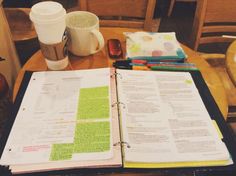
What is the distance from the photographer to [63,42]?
2.59 ft

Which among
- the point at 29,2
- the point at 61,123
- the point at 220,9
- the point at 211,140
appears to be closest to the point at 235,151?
the point at 211,140

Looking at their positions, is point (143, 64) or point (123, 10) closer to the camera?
point (143, 64)

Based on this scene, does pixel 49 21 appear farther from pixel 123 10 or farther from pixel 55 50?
pixel 123 10

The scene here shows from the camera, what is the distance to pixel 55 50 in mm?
783

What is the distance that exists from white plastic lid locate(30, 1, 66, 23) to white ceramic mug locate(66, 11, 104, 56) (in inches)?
3.6

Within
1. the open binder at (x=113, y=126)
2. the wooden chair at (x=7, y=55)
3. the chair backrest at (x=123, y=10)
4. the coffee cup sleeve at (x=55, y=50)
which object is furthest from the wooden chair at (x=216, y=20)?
Answer: the wooden chair at (x=7, y=55)

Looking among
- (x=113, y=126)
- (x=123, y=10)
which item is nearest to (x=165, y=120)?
(x=113, y=126)

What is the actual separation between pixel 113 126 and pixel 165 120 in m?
0.14

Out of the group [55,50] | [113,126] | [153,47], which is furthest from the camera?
[153,47]

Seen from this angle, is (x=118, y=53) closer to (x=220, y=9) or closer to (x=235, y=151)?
(x=235, y=151)

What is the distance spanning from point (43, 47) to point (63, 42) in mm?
64

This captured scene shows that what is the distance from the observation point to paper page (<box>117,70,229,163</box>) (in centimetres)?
59

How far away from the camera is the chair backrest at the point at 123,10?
126 cm

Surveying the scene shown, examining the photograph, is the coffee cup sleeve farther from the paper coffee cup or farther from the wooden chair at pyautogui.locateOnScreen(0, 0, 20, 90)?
the wooden chair at pyautogui.locateOnScreen(0, 0, 20, 90)
